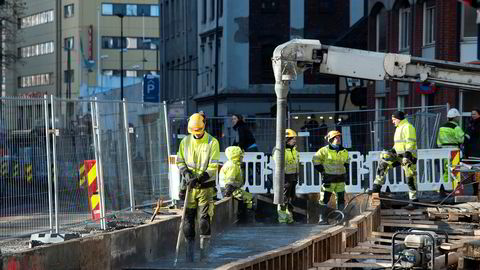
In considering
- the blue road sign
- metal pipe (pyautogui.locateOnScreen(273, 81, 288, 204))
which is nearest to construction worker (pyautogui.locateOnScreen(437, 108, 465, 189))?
metal pipe (pyautogui.locateOnScreen(273, 81, 288, 204))

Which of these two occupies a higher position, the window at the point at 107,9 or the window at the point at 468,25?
the window at the point at 107,9

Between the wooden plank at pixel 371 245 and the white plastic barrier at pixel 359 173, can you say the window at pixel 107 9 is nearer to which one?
the white plastic barrier at pixel 359 173

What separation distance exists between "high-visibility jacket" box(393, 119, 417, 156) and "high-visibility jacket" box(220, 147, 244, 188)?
10.0 feet

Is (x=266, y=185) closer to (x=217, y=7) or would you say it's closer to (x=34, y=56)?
(x=217, y=7)

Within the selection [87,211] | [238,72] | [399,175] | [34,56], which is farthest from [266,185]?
[34,56]

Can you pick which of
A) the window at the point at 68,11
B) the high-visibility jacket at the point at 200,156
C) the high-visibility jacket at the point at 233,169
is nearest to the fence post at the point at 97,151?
the high-visibility jacket at the point at 200,156

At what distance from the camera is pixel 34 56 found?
11981 cm

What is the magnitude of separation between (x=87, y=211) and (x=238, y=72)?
134 feet

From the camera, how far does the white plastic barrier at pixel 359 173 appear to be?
84.7 feet

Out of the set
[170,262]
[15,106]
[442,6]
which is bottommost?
[170,262]

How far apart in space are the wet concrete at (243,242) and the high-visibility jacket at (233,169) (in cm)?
85

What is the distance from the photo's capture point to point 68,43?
4318 inches

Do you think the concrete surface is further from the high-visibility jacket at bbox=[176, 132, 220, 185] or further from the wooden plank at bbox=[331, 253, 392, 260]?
the wooden plank at bbox=[331, 253, 392, 260]

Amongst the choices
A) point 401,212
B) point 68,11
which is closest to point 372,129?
point 401,212
